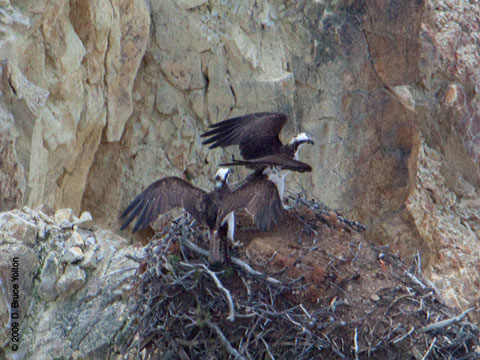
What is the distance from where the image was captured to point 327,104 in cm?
840

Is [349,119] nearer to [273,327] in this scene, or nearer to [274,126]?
[274,126]

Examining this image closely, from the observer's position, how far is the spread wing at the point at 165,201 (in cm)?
457

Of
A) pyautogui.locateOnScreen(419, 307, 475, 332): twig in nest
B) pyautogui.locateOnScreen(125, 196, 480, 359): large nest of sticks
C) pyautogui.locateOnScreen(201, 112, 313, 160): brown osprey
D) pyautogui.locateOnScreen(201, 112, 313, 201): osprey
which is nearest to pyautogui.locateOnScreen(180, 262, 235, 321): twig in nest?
pyautogui.locateOnScreen(125, 196, 480, 359): large nest of sticks

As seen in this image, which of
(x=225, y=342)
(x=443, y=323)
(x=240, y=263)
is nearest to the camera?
(x=225, y=342)

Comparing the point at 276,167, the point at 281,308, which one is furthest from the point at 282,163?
the point at 281,308

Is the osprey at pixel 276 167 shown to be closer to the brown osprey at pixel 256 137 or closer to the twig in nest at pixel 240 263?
the brown osprey at pixel 256 137

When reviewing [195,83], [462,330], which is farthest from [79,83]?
[462,330]

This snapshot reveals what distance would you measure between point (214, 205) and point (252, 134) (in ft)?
3.71

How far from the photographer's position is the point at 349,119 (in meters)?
8.43

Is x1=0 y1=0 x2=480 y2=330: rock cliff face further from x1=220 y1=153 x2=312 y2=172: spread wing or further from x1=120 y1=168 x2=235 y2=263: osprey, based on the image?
x1=120 y1=168 x2=235 y2=263: osprey

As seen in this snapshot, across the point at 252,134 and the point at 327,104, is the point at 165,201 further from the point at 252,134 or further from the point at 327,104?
the point at 327,104

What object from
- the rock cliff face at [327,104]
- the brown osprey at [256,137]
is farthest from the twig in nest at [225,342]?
the rock cliff face at [327,104]

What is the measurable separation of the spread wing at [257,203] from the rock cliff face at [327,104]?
2.66m

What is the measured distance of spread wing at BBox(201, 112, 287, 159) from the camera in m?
5.53
